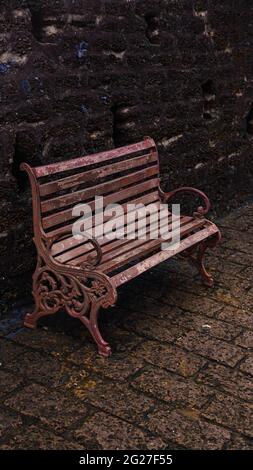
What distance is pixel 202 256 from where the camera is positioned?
4.23 meters

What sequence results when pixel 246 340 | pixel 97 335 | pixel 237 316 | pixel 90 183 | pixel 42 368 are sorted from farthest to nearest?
pixel 90 183 < pixel 237 316 < pixel 246 340 < pixel 97 335 < pixel 42 368

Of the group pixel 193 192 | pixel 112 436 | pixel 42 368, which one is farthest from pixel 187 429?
pixel 193 192

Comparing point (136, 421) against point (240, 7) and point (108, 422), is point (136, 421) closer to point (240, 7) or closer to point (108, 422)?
point (108, 422)

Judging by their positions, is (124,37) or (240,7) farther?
(240,7)

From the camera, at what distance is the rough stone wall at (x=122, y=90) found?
12.2 ft

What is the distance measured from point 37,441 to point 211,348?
1.25 meters

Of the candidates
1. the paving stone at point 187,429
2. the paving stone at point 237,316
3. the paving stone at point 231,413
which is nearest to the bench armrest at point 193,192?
the paving stone at point 237,316

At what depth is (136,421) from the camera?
9.25ft

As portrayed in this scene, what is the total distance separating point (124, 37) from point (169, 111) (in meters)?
0.84

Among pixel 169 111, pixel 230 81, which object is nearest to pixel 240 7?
pixel 230 81

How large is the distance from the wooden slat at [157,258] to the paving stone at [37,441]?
0.89 metres

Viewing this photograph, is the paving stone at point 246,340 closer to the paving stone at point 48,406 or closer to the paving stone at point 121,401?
the paving stone at point 121,401

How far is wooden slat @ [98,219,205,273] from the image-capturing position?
3.44 m

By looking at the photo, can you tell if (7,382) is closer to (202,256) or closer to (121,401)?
(121,401)
